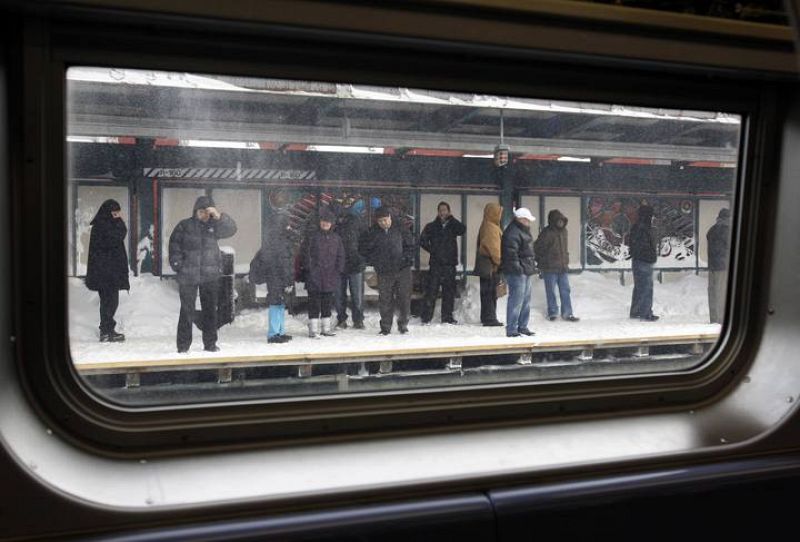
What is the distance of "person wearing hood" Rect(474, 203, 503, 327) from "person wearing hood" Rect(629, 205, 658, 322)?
0.47m

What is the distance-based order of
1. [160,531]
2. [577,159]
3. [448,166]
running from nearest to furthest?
[160,531] → [448,166] → [577,159]

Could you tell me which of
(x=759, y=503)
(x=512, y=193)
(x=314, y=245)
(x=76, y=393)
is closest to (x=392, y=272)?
(x=314, y=245)

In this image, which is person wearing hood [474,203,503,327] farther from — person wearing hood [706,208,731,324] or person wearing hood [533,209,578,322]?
person wearing hood [706,208,731,324]

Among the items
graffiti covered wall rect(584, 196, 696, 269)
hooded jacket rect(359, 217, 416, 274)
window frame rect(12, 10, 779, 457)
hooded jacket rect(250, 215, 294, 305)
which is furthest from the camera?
graffiti covered wall rect(584, 196, 696, 269)

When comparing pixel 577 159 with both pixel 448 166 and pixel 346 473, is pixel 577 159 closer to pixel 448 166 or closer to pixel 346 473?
pixel 448 166

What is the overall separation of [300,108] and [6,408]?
3.00ft

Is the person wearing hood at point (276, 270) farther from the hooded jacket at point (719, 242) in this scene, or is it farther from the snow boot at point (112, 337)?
the hooded jacket at point (719, 242)

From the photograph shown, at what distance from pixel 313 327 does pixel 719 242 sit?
4.43ft

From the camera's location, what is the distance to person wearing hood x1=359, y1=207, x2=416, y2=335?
2.02 metres

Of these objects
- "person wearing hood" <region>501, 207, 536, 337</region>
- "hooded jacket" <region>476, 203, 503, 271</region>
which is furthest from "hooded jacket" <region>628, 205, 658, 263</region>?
"hooded jacket" <region>476, 203, 503, 271</region>

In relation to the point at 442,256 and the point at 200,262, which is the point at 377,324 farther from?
the point at 200,262

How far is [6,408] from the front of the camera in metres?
1.62

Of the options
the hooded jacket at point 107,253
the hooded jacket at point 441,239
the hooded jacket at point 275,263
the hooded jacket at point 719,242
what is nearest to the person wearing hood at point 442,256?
the hooded jacket at point 441,239

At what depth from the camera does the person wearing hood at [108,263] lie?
1.77m
